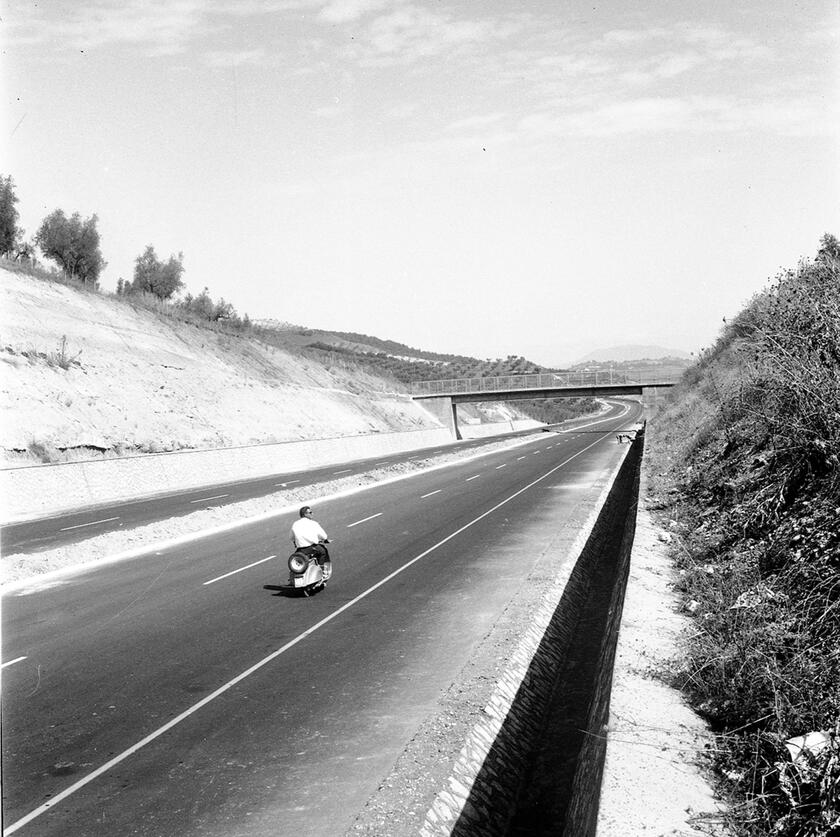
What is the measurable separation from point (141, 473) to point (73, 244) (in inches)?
1755

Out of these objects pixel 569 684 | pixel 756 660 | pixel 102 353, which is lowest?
pixel 569 684

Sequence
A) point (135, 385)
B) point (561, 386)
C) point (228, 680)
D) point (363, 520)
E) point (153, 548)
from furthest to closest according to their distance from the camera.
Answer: point (561, 386)
point (135, 385)
point (363, 520)
point (153, 548)
point (228, 680)

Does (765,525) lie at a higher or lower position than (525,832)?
higher

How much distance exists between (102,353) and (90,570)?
39.8m

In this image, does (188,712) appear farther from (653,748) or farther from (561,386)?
(561,386)

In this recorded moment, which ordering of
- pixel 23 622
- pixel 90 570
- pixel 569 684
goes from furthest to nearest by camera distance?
pixel 90 570 < pixel 23 622 < pixel 569 684

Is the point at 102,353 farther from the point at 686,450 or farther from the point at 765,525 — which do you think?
the point at 765,525

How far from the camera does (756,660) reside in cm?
604

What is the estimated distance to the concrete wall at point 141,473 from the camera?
88.9ft

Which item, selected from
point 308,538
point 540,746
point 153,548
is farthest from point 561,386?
point 540,746

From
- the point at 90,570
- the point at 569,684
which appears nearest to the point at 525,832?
the point at 569,684

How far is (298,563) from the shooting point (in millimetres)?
13047

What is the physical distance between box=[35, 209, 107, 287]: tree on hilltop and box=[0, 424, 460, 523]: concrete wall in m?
33.6

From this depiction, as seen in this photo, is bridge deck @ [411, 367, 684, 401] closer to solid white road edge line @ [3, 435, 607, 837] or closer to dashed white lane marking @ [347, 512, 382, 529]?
dashed white lane marking @ [347, 512, 382, 529]
